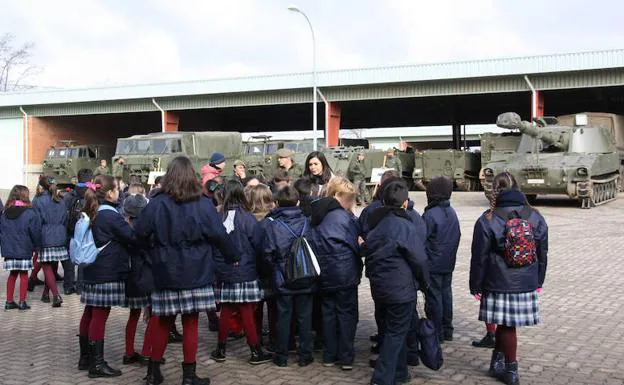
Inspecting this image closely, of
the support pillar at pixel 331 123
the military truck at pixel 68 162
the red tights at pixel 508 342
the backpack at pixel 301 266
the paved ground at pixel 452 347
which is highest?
the support pillar at pixel 331 123

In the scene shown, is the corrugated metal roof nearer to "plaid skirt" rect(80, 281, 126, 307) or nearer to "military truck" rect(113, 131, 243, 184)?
"military truck" rect(113, 131, 243, 184)

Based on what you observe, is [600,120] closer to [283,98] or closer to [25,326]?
[283,98]

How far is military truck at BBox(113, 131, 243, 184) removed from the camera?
82.6ft

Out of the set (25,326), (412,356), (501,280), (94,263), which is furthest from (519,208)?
(25,326)

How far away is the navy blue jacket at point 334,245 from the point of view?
232 inches

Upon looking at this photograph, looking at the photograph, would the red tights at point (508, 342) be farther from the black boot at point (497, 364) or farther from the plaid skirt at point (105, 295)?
the plaid skirt at point (105, 295)

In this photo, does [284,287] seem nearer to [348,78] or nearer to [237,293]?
[237,293]

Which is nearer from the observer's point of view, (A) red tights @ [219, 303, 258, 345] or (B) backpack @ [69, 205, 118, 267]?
(B) backpack @ [69, 205, 118, 267]

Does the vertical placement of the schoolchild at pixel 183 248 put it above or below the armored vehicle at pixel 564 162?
below

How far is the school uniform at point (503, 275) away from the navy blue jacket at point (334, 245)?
1007 mm

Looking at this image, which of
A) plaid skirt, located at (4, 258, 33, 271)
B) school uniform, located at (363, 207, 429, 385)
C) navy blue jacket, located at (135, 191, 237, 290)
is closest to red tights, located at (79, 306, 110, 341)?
navy blue jacket, located at (135, 191, 237, 290)

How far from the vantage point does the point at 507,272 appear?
544 centimetres

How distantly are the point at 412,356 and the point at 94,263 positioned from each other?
2.79 metres

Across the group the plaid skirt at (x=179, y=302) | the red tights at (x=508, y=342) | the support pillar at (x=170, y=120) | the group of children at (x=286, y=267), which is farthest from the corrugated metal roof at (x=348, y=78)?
the plaid skirt at (x=179, y=302)
